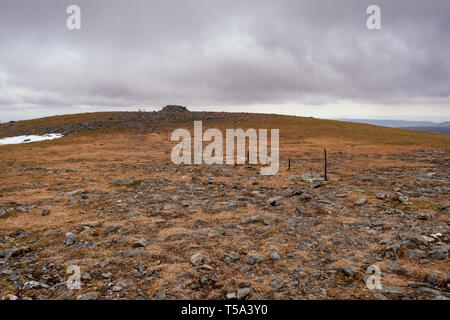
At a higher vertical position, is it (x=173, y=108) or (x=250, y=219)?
(x=173, y=108)

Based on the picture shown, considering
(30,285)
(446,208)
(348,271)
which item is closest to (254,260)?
(348,271)

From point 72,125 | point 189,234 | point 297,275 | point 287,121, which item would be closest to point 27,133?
point 72,125

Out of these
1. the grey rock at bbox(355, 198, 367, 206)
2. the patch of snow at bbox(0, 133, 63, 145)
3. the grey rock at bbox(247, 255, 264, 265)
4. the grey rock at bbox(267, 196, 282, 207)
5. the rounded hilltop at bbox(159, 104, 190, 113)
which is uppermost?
the rounded hilltop at bbox(159, 104, 190, 113)

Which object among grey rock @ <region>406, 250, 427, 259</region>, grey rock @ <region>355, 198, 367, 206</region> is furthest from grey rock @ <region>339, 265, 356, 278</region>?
grey rock @ <region>355, 198, 367, 206</region>

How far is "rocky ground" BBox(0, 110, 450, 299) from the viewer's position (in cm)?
580

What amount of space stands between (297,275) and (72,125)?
64003 mm

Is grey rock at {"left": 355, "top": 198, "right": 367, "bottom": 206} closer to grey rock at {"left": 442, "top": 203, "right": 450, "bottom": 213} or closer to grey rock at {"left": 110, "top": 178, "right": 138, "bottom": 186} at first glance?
grey rock at {"left": 442, "top": 203, "right": 450, "bottom": 213}

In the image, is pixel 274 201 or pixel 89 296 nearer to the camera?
pixel 89 296

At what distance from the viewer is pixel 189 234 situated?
870 cm

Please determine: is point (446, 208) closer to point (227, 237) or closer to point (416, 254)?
point (416, 254)

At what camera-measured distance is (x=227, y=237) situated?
8.46m

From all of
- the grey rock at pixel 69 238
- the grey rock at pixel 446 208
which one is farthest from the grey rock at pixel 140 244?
the grey rock at pixel 446 208

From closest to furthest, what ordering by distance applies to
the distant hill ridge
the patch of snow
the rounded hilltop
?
the patch of snow → the distant hill ridge → the rounded hilltop

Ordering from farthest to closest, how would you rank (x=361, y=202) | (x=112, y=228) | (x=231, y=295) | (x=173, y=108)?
1. (x=173, y=108)
2. (x=361, y=202)
3. (x=112, y=228)
4. (x=231, y=295)
